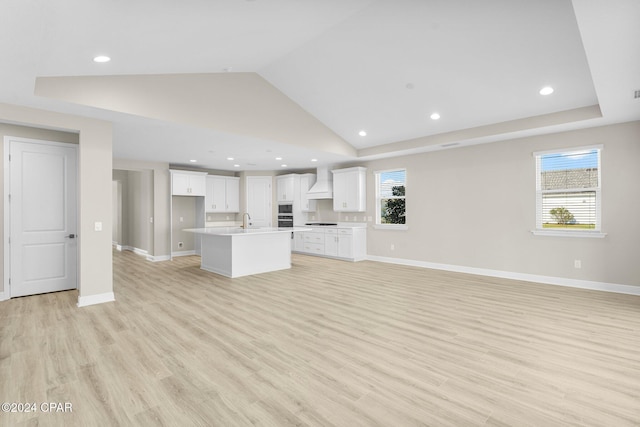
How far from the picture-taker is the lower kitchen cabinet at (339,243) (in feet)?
25.7

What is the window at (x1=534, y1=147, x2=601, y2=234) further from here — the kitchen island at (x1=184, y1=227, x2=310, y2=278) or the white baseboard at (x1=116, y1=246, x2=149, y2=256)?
the white baseboard at (x1=116, y1=246, x2=149, y2=256)

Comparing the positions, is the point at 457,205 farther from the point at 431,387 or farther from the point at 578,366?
the point at 431,387

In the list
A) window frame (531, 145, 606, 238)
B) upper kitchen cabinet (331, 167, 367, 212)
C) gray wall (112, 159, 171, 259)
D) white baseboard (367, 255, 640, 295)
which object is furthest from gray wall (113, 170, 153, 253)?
window frame (531, 145, 606, 238)

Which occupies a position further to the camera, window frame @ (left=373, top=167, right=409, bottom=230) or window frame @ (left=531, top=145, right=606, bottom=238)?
window frame @ (left=373, top=167, right=409, bottom=230)

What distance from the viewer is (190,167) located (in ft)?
29.6

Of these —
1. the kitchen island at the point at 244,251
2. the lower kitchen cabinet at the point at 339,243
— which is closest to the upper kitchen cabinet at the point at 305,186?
the lower kitchen cabinet at the point at 339,243

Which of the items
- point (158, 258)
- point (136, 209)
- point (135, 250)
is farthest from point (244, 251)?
point (135, 250)

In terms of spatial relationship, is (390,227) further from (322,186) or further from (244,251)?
(244,251)

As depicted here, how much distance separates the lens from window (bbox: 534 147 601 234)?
5.03 metres

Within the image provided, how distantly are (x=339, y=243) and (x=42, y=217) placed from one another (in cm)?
577

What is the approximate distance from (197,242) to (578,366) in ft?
28.7

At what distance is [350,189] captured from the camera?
26.9 ft

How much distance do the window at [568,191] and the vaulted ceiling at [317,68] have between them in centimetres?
59

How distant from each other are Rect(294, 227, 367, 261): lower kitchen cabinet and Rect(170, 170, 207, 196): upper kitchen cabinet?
10.8 feet
